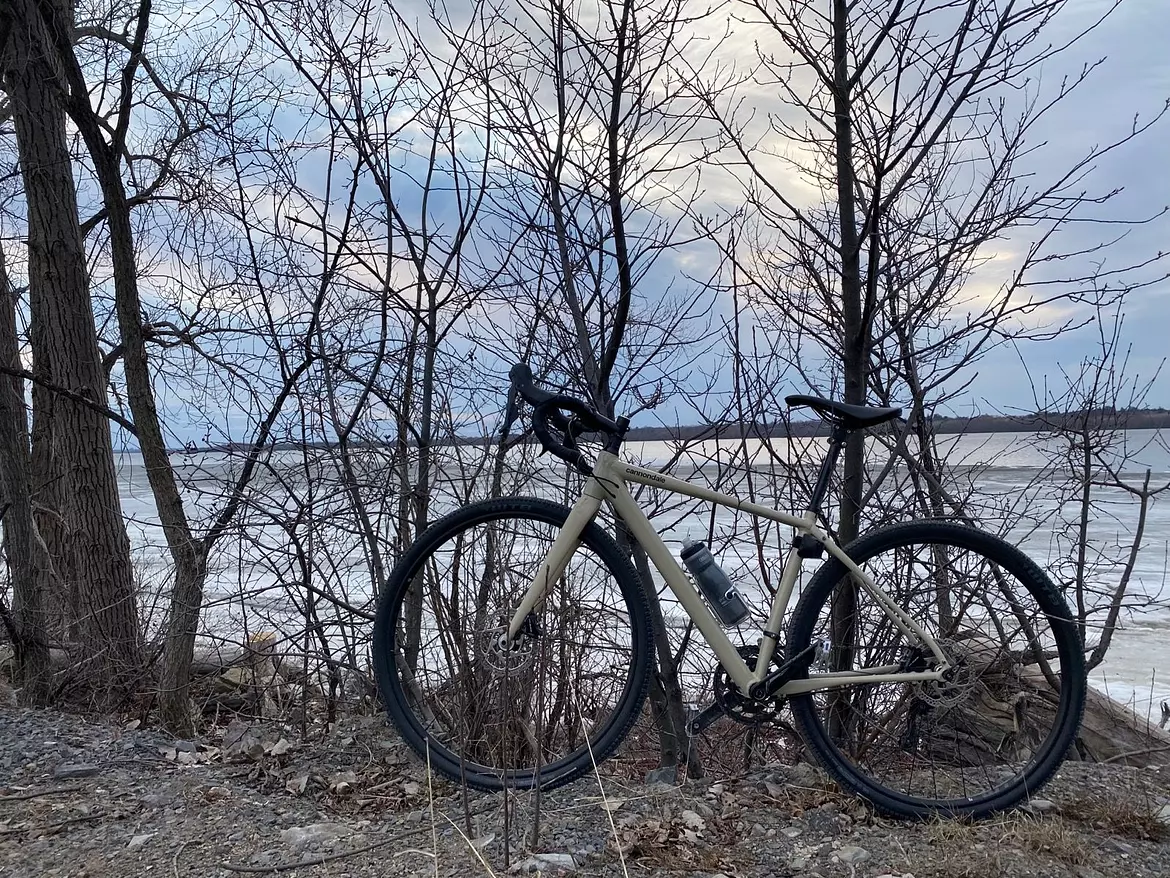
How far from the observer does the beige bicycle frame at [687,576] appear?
2.77m


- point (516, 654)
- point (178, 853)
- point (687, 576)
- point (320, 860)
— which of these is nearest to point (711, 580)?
point (687, 576)

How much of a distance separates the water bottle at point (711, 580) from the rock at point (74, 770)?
2230mm

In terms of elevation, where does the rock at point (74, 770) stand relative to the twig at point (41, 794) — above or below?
above

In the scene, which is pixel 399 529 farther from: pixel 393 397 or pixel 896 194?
pixel 896 194

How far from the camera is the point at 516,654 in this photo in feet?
9.29

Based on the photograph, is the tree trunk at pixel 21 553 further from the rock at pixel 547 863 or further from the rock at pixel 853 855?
the rock at pixel 853 855

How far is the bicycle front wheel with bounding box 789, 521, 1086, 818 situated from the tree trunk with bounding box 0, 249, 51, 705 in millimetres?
4296

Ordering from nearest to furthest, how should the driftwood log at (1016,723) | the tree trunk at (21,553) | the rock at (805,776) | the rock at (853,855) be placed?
the rock at (853,855) → the rock at (805,776) → the driftwood log at (1016,723) → the tree trunk at (21,553)

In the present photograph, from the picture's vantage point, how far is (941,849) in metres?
2.53

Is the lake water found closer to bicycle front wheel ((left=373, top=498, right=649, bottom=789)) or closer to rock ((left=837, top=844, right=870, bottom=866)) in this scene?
bicycle front wheel ((left=373, top=498, right=649, bottom=789))

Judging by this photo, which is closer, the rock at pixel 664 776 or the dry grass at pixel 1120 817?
the dry grass at pixel 1120 817

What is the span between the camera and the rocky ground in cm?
245

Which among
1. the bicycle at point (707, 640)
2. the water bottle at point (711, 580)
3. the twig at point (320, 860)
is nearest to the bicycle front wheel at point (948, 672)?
the bicycle at point (707, 640)

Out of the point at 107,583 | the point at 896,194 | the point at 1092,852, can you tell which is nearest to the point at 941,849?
the point at 1092,852
